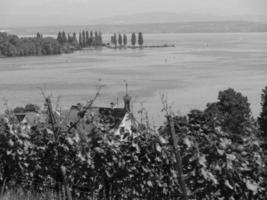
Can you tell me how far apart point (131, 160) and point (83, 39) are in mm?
107769

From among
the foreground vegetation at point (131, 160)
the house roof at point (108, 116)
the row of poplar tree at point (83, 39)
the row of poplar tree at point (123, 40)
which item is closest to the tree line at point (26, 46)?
the row of poplar tree at point (83, 39)

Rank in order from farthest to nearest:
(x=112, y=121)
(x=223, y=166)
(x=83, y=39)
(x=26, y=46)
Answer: (x=83, y=39)
(x=26, y=46)
(x=112, y=121)
(x=223, y=166)

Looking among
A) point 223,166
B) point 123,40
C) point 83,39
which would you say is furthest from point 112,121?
point 123,40

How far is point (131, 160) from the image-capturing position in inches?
146

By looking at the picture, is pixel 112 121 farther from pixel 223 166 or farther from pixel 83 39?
pixel 83 39

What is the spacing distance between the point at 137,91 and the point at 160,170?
1190 inches

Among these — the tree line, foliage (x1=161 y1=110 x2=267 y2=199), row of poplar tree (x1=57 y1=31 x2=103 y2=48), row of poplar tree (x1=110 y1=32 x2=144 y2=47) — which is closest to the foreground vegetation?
foliage (x1=161 y1=110 x2=267 y2=199)

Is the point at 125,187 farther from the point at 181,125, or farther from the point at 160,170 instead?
the point at 181,125

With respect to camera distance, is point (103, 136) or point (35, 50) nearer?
point (103, 136)

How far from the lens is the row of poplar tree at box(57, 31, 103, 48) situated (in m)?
104

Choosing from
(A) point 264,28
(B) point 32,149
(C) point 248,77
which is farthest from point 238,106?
(A) point 264,28

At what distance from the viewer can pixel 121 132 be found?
385 cm

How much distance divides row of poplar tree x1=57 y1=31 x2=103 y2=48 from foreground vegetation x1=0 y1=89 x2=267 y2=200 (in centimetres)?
9764

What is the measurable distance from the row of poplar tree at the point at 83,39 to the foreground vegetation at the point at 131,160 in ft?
320
